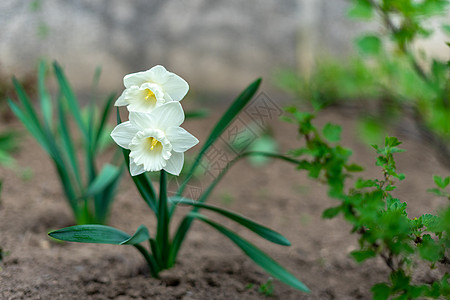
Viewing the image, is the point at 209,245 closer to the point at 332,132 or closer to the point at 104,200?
the point at 104,200

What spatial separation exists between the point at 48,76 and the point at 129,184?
3.36 ft

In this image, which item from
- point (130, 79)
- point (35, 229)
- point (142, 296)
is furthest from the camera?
point (35, 229)

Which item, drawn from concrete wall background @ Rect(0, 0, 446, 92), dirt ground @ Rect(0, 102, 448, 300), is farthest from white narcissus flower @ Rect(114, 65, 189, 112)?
concrete wall background @ Rect(0, 0, 446, 92)

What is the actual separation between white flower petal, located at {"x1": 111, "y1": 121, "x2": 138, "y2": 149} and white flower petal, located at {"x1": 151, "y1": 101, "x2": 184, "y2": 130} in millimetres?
54

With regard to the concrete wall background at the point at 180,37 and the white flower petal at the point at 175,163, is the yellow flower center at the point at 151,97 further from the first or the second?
the concrete wall background at the point at 180,37

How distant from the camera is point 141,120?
0.88 m

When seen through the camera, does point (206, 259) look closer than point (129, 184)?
Yes

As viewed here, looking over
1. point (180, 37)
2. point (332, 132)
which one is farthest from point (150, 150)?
point (180, 37)

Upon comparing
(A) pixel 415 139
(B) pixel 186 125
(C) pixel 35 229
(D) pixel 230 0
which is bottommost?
(C) pixel 35 229

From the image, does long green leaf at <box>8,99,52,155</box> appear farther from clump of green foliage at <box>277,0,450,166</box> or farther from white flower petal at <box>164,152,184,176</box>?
clump of green foliage at <box>277,0,450,166</box>

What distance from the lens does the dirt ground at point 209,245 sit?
3.68ft

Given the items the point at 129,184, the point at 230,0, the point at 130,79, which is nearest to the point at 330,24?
the point at 230,0

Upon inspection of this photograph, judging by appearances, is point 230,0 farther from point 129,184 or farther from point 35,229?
point 35,229

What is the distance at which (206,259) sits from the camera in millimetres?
1321
